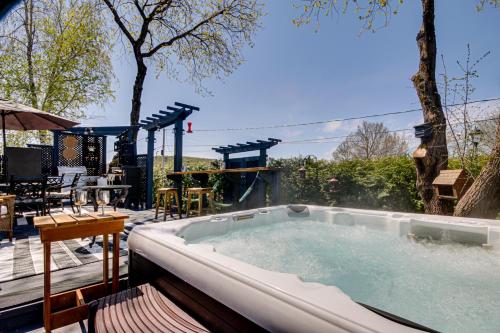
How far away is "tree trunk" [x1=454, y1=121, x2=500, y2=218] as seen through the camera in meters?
3.44

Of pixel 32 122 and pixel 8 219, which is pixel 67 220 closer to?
pixel 8 219

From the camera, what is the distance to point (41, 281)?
82.4 inches

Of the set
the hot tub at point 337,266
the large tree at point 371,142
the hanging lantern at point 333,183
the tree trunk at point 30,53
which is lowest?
the hot tub at point 337,266

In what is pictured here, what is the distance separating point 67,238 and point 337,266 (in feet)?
7.15

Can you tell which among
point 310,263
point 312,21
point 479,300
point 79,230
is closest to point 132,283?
point 79,230

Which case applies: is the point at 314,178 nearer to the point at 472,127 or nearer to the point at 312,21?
the point at 472,127

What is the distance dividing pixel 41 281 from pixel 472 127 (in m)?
6.01

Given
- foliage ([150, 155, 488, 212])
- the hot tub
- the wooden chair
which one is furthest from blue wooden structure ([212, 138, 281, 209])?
the wooden chair

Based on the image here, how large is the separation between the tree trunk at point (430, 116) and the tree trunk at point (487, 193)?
55cm

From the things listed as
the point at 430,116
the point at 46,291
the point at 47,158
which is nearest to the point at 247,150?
the point at 430,116

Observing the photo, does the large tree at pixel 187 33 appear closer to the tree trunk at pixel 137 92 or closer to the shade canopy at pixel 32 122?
the tree trunk at pixel 137 92

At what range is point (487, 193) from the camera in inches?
136

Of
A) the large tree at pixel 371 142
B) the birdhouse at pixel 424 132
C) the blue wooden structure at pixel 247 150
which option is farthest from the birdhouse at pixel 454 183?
the large tree at pixel 371 142

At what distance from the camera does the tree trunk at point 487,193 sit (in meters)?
3.44
